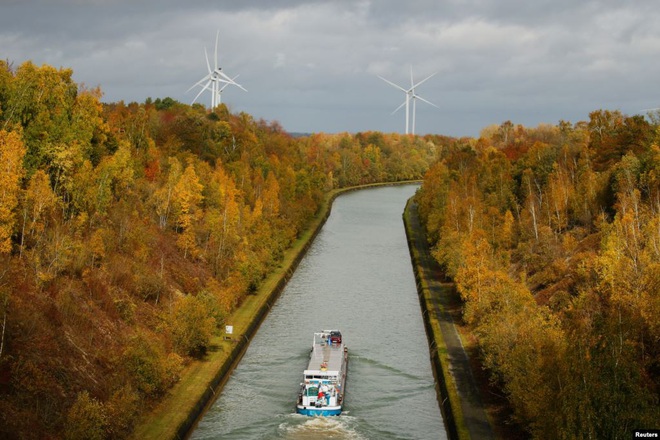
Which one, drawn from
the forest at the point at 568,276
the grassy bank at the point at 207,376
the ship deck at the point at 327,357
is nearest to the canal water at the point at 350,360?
the grassy bank at the point at 207,376

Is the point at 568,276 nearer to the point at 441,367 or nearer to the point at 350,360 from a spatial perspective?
the point at 441,367

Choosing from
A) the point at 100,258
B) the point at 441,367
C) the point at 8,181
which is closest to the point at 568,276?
the point at 441,367

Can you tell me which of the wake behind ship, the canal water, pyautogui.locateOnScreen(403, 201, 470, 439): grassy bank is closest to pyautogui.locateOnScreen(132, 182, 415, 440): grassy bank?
the canal water

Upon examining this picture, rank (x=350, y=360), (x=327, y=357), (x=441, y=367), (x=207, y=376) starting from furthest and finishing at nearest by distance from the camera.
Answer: (x=350, y=360) → (x=327, y=357) → (x=441, y=367) → (x=207, y=376)

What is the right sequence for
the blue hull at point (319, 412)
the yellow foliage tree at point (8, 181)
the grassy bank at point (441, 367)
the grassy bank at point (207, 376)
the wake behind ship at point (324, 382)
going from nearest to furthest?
the grassy bank at point (207, 376)
the grassy bank at point (441, 367)
the blue hull at point (319, 412)
the wake behind ship at point (324, 382)
the yellow foliage tree at point (8, 181)

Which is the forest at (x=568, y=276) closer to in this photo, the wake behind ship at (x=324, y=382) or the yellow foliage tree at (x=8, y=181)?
the wake behind ship at (x=324, y=382)
